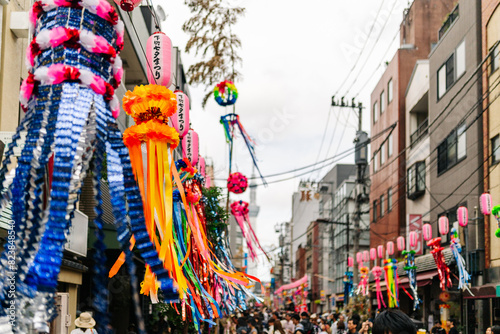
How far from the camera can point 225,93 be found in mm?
15703

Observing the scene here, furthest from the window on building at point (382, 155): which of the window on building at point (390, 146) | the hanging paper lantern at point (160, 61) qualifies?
the hanging paper lantern at point (160, 61)

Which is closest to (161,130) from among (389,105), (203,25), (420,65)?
(203,25)

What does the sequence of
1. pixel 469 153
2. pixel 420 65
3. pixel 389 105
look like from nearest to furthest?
pixel 469 153 < pixel 420 65 < pixel 389 105

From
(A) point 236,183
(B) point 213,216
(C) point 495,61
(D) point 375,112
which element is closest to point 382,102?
(D) point 375,112

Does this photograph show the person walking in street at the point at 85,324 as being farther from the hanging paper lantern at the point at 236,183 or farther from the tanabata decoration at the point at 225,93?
the tanabata decoration at the point at 225,93

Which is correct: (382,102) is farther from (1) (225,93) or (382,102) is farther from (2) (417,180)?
(1) (225,93)

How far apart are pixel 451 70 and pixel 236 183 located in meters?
13.5

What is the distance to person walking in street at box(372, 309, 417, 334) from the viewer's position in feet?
10.7

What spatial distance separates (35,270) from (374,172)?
39.0m

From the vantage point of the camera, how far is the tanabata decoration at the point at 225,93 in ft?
51.5

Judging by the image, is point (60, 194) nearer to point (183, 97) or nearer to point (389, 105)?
point (183, 97)

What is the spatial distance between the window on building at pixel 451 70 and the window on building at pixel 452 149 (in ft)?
6.80

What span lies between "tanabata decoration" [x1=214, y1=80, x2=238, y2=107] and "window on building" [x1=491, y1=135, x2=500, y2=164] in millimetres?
9728

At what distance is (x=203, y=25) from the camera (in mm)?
14984
